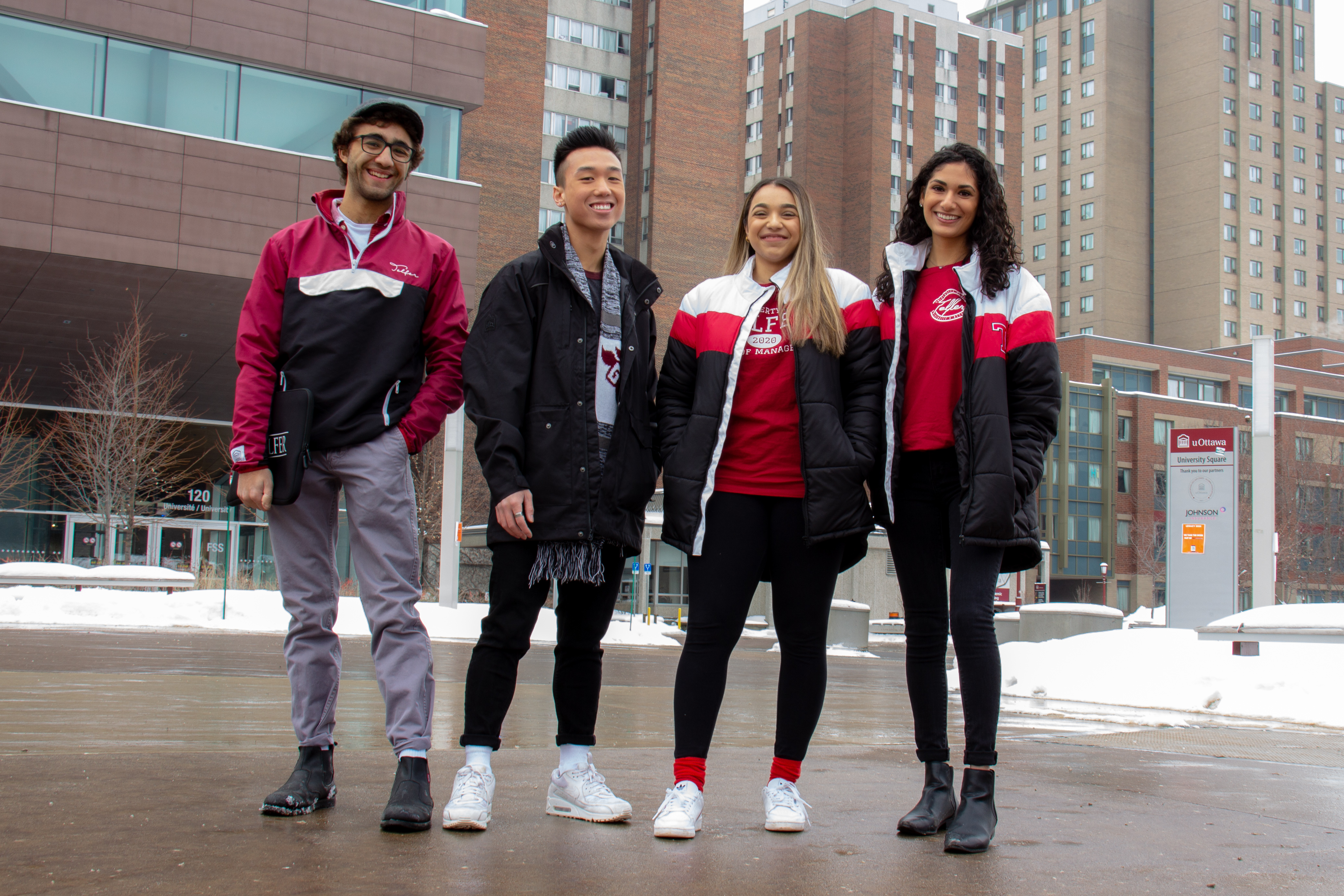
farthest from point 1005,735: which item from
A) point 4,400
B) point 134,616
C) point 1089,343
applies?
point 1089,343

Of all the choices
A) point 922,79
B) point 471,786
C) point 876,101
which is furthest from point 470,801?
point 922,79

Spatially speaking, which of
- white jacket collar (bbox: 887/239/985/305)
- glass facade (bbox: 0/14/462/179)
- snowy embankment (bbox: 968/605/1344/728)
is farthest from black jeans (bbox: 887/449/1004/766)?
glass facade (bbox: 0/14/462/179)

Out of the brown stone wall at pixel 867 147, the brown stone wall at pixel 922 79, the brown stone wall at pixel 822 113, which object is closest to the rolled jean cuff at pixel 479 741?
the brown stone wall at pixel 867 147

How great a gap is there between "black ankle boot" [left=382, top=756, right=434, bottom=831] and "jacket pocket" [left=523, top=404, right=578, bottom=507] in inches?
31.8

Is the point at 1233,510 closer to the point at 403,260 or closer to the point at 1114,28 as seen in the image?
the point at 403,260

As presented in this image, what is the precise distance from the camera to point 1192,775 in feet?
15.6

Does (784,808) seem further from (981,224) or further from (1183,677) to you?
(1183,677)

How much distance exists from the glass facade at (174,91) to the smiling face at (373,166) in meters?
24.5

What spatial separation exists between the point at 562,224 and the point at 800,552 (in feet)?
4.20

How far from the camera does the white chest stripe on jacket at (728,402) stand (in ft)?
11.4

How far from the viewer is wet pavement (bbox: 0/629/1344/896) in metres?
2.60

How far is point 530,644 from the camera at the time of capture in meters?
3.39

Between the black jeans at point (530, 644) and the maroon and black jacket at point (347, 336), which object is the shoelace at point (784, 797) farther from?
the maroon and black jacket at point (347, 336)

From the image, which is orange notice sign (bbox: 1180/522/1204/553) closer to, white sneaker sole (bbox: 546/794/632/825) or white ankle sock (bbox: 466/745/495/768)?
white sneaker sole (bbox: 546/794/632/825)
